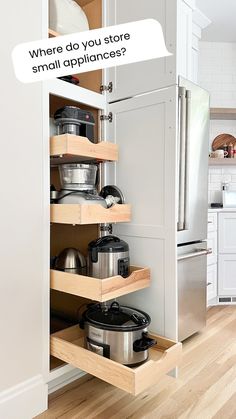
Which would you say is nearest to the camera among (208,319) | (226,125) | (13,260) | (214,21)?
(13,260)

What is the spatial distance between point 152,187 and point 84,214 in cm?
51

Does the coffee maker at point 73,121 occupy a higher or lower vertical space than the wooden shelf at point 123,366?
higher

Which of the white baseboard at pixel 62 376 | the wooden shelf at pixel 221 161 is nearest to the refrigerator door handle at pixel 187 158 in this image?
the white baseboard at pixel 62 376

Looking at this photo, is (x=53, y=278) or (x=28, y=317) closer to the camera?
(x=28, y=317)

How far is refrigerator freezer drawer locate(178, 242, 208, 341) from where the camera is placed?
2.14 metres

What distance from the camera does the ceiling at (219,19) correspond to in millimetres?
2969

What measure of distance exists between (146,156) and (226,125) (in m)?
2.25

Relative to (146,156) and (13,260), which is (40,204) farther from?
(146,156)

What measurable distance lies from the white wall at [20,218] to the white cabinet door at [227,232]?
6.89 feet

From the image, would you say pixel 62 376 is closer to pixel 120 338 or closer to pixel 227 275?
pixel 120 338

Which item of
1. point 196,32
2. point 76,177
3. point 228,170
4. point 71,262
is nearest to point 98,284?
point 71,262

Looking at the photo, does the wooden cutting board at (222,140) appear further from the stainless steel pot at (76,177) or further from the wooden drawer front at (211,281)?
the stainless steel pot at (76,177)

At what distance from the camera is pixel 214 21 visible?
3246 mm

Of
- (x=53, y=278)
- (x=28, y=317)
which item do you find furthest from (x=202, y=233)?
(x=28, y=317)
